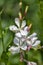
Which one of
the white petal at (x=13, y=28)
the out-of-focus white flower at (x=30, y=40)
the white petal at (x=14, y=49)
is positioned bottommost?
the white petal at (x=14, y=49)

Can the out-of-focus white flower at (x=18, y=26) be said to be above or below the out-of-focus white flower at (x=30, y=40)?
above

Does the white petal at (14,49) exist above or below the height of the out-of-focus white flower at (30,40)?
below

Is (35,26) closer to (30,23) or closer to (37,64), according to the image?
(30,23)

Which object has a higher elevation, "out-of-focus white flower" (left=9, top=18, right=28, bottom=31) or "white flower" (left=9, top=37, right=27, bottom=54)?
"out-of-focus white flower" (left=9, top=18, right=28, bottom=31)

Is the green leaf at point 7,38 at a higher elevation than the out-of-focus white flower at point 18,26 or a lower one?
lower

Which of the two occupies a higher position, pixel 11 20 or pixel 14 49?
pixel 11 20

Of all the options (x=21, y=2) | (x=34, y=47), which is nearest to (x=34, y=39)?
(x=34, y=47)

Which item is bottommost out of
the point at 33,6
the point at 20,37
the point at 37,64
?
the point at 37,64

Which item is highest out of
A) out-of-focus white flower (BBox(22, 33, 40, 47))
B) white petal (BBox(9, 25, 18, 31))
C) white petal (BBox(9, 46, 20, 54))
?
white petal (BBox(9, 25, 18, 31))
